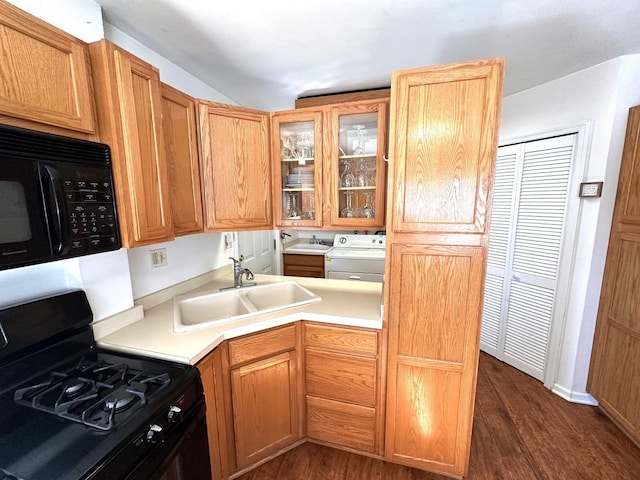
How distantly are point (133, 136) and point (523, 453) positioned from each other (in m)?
2.66

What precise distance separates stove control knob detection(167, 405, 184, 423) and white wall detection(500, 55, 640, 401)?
259 centimetres

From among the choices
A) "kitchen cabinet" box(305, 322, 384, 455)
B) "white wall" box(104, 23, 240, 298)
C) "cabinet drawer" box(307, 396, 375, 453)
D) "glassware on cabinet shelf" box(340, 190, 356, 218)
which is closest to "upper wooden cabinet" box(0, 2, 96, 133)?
"white wall" box(104, 23, 240, 298)

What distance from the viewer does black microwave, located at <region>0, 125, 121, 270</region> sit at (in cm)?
80

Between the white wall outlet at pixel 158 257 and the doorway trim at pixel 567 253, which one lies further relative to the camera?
the doorway trim at pixel 567 253

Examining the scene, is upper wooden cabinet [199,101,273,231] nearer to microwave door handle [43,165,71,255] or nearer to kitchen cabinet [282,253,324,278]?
microwave door handle [43,165,71,255]

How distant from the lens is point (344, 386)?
5.23ft

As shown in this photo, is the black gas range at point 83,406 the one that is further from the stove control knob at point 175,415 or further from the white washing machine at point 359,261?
the white washing machine at point 359,261

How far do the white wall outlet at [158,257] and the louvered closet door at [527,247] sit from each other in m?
2.69

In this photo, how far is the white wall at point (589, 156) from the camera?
1820mm

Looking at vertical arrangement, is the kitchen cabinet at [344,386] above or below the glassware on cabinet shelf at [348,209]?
below

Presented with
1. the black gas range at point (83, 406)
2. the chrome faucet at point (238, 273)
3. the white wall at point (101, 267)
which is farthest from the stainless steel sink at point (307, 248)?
the black gas range at point (83, 406)

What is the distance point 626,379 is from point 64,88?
3233 millimetres

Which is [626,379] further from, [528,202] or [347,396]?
[347,396]

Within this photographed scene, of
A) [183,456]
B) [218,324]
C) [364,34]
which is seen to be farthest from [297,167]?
[183,456]
